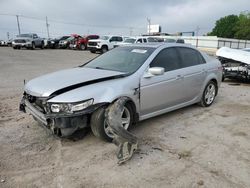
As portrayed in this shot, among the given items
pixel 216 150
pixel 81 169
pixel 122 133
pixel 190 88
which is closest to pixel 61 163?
pixel 81 169

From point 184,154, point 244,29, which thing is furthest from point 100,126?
point 244,29

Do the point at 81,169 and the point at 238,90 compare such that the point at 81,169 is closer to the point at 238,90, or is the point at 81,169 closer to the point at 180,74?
the point at 180,74

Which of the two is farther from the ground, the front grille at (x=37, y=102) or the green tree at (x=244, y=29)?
the green tree at (x=244, y=29)

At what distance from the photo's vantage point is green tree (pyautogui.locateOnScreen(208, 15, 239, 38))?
79.9 m

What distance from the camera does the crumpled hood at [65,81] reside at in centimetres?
378

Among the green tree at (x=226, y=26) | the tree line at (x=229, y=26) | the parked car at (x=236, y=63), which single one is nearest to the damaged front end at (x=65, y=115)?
the parked car at (x=236, y=63)

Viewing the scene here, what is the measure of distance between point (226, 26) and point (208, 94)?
84.2 meters

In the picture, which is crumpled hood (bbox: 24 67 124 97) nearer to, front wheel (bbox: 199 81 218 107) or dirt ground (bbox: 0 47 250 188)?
dirt ground (bbox: 0 47 250 188)

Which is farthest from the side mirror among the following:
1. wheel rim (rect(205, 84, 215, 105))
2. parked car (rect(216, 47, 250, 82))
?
parked car (rect(216, 47, 250, 82))

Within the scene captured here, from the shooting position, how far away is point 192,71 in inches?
217

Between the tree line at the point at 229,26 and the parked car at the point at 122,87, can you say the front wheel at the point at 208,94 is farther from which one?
the tree line at the point at 229,26

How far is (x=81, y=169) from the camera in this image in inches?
130

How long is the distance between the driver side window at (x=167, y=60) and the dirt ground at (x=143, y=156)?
109 centimetres

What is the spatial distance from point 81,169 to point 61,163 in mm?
323
